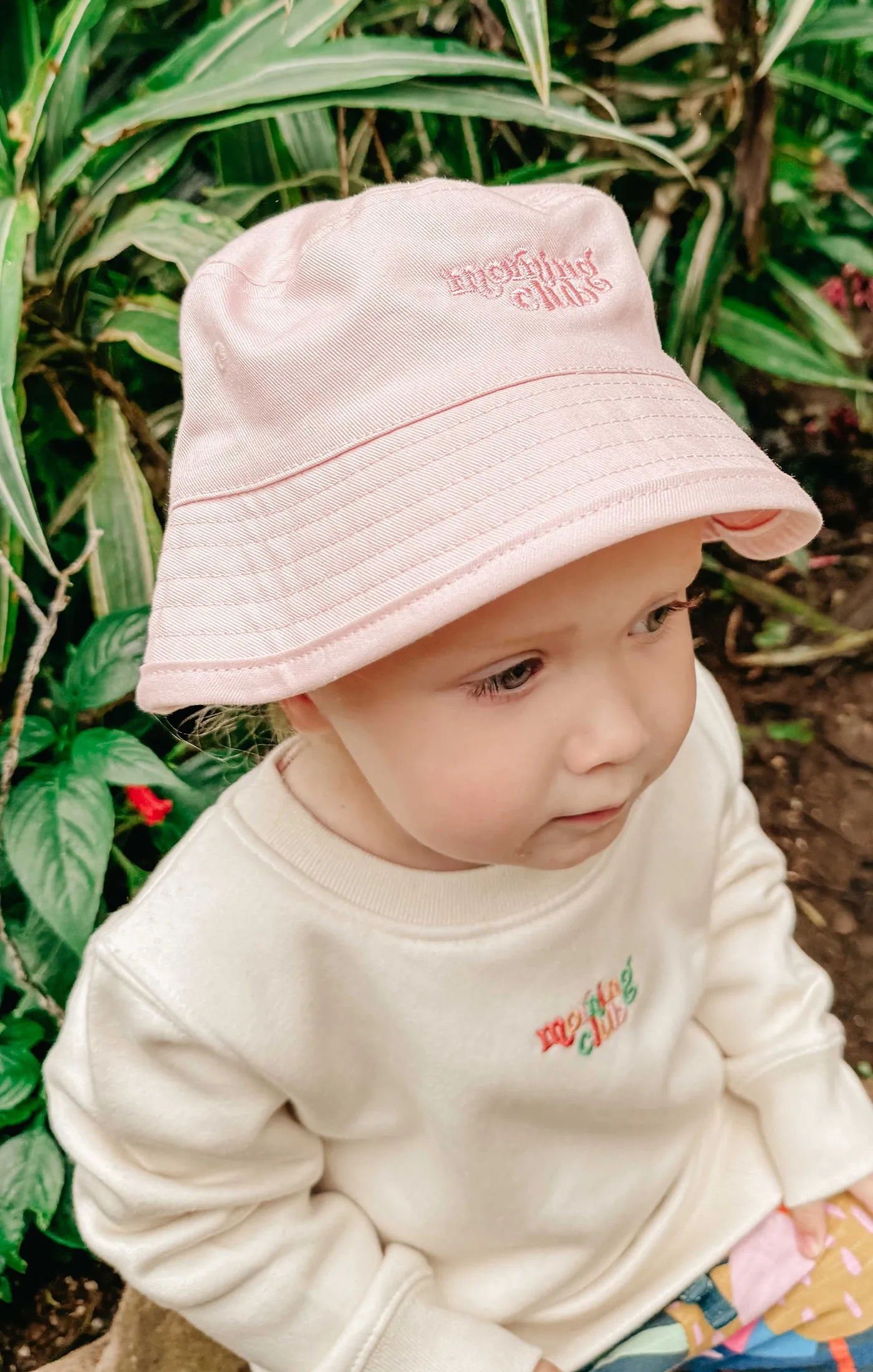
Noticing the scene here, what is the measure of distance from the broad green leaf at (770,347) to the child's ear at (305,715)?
97 cm

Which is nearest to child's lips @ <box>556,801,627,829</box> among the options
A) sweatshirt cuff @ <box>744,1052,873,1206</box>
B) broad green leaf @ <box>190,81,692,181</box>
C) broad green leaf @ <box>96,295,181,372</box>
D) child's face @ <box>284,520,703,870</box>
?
child's face @ <box>284,520,703,870</box>

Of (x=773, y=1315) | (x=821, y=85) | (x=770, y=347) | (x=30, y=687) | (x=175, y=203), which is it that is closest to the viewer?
(x=773, y=1315)

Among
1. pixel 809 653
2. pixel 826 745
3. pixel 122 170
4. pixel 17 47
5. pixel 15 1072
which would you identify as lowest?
pixel 826 745

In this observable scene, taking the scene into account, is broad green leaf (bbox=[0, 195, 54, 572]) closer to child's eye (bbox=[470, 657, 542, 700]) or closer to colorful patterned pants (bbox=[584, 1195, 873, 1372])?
child's eye (bbox=[470, 657, 542, 700])

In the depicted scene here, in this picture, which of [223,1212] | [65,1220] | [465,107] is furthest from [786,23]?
[65,1220]

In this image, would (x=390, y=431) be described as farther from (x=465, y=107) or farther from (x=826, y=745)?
(x=826, y=745)

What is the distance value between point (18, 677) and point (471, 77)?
840mm

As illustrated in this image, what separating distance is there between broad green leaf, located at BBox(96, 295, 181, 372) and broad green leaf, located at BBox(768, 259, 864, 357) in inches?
32.0

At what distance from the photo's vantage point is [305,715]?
705 millimetres

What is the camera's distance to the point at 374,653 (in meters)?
0.54

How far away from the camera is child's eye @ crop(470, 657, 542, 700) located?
0.61 metres

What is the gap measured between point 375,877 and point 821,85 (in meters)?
1.16

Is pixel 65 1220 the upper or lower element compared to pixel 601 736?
lower

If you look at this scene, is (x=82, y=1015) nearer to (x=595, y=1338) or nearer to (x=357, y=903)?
(x=357, y=903)
